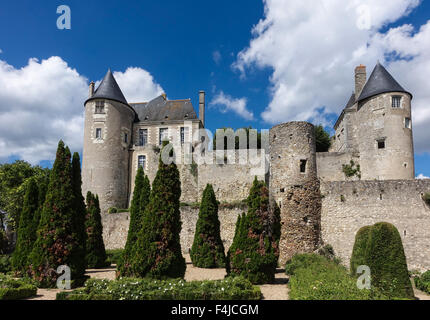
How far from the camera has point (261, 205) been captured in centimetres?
1300

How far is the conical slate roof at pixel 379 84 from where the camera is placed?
21578mm

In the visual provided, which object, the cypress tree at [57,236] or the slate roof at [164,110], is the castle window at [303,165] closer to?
the cypress tree at [57,236]

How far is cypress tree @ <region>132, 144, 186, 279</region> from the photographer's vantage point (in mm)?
11156

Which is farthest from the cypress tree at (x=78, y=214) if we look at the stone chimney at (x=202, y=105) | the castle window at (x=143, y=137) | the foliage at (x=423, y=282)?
the stone chimney at (x=202, y=105)

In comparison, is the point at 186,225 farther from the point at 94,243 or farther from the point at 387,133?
the point at 387,133

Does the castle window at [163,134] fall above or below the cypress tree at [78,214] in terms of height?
above

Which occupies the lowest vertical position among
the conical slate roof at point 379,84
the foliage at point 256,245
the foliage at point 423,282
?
the foliage at point 423,282

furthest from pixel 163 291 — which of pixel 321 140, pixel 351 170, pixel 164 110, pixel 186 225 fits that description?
pixel 321 140

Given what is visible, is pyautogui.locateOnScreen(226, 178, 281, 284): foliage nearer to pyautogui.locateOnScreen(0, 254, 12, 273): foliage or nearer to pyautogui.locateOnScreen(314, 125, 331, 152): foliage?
pyautogui.locateOnScreen(0, 254, 12, 273): foliage

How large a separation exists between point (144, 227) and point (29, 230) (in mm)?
6863

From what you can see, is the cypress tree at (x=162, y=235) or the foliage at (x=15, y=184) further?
the foliage at (x=15, y=184)

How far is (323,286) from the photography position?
922cm
